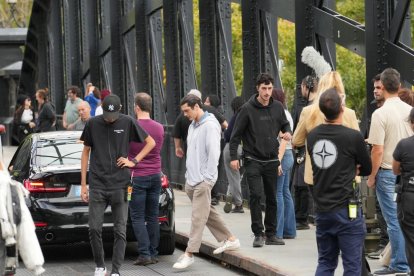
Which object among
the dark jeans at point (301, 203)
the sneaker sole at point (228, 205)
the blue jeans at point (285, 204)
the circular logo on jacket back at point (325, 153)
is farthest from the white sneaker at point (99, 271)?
the sneaker sole at point (228, 205)

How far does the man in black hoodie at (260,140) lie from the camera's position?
1341 centimetres

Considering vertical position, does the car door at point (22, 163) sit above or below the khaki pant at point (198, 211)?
above

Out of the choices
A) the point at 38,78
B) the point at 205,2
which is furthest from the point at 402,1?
the point at 38,78

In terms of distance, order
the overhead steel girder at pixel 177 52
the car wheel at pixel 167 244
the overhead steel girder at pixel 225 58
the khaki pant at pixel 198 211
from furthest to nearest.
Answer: the overhead steel girder at pixel 177 52 < the overhead steel girder at pixel 225 58 < the car wheel at pixel 167 244 < the khaki pant at pixel 198 211

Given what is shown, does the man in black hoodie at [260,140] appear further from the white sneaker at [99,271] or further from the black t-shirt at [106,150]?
the white sneaker at [99,271]

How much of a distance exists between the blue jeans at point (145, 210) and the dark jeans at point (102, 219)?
41.4 inches

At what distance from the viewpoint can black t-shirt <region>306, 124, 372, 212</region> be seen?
9.41 m

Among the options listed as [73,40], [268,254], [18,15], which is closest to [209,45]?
[268,254]

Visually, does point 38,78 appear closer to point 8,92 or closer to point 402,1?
point 8,92

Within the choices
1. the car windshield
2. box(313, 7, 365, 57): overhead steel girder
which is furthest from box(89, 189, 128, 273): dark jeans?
box(313, 7, 365, 57): overhead steel girder

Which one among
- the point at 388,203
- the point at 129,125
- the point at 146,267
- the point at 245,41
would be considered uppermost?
the point at 245,41

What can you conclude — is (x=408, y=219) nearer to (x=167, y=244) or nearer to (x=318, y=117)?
(x=318, y=117)

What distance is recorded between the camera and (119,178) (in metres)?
11.9

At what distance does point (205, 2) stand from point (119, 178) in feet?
29.4
